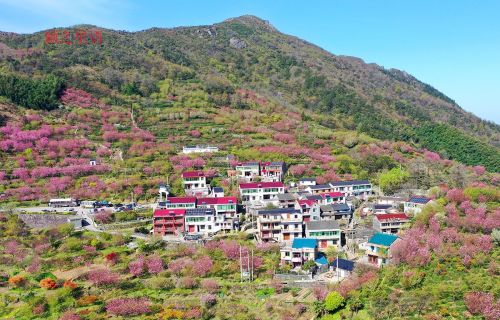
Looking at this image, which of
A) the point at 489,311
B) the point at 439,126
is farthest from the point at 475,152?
the point at 489,311

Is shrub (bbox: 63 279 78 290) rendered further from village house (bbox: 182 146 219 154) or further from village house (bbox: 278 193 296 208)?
village house (bbox: 182 146 219 154)

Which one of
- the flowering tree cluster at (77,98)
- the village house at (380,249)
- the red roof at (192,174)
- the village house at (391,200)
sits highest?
the flowering tree cluster at (77,98)

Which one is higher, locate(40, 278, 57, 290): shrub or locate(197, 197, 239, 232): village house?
locate(197, 197, 239, 232): village house

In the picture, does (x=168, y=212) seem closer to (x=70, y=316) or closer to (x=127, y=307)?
(x=127, y=307)

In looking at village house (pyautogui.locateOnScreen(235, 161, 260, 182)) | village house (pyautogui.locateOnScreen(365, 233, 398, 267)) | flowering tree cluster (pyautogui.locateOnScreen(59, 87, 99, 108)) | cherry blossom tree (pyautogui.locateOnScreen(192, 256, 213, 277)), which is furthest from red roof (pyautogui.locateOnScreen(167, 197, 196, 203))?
flowering tree cluster (pyautogui.locateOnScreen(59, 87, 99, 108))

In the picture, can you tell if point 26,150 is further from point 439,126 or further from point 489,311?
point 439,126

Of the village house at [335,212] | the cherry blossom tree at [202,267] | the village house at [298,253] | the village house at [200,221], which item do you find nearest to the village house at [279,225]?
the village house at [335,212]

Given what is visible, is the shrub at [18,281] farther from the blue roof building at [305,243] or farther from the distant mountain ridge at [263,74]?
the distant mountain ridge at [263,74]
